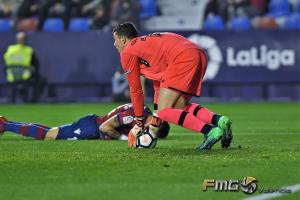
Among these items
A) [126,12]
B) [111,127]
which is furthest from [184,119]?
[126,12]

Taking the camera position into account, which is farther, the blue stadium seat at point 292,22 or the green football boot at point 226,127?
the blue stadium seat at point 292,22

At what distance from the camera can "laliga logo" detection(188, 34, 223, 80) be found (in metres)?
25.2

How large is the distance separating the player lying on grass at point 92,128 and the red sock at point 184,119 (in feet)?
5.49

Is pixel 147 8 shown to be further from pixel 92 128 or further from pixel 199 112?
pixel 199 112

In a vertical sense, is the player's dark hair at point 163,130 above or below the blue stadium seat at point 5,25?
below

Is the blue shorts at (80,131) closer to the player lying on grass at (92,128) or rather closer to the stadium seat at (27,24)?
the player lying on grass at (92,128)

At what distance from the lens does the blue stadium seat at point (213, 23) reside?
2653 centimetres

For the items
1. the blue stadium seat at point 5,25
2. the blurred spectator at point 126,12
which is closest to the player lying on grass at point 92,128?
the blurred spectator at point 126,12

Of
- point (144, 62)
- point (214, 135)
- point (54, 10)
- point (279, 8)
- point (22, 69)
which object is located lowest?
point (214, 135)

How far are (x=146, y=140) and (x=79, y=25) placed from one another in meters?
16.1

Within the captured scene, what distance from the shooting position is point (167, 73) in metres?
10.8

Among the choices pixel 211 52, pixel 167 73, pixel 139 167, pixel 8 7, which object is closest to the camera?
pixel 139 167

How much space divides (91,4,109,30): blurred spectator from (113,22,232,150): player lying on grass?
50.6ft

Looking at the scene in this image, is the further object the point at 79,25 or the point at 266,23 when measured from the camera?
the point at 79,25
